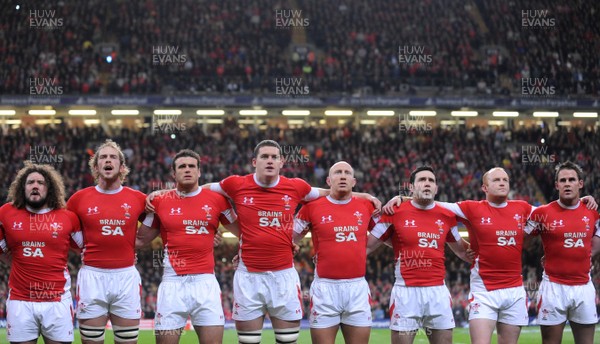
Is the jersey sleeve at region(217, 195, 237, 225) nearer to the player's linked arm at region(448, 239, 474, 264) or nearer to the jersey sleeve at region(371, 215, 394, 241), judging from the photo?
the jersey sleeve at region(371, 215, 394, 241)

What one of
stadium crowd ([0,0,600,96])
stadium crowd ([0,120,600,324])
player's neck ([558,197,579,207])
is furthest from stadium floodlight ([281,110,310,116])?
player's neck ([558,197,579,207])

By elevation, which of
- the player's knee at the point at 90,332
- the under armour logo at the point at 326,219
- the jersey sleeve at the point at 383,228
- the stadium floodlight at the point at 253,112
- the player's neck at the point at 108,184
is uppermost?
the stadium floodlight at the point at 253,112

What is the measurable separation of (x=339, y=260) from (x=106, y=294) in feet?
9.03

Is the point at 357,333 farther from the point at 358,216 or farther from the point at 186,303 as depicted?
the point at 186,303

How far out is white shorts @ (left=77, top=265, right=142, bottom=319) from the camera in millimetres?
9344

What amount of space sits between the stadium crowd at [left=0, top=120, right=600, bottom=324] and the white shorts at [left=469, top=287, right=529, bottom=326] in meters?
17.8

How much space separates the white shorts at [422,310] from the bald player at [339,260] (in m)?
0.37

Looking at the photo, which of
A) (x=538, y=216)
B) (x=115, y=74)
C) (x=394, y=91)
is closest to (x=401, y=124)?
(x=394, y=91)

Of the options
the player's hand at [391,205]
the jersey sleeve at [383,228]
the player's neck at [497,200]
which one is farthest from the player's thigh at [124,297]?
the player's neck at [497,200]

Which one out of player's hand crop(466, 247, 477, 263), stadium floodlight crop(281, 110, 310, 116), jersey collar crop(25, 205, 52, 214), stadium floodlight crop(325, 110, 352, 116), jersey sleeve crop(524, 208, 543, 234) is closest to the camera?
jersey collar crop(25, 205, 52, 214)

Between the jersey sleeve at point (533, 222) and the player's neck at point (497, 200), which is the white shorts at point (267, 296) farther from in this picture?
the jersey sleeve at point (533, 222)

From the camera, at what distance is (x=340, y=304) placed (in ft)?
31.2

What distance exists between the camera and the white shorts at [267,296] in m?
9.41

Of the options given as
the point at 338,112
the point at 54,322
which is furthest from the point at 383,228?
the point at 338,112
